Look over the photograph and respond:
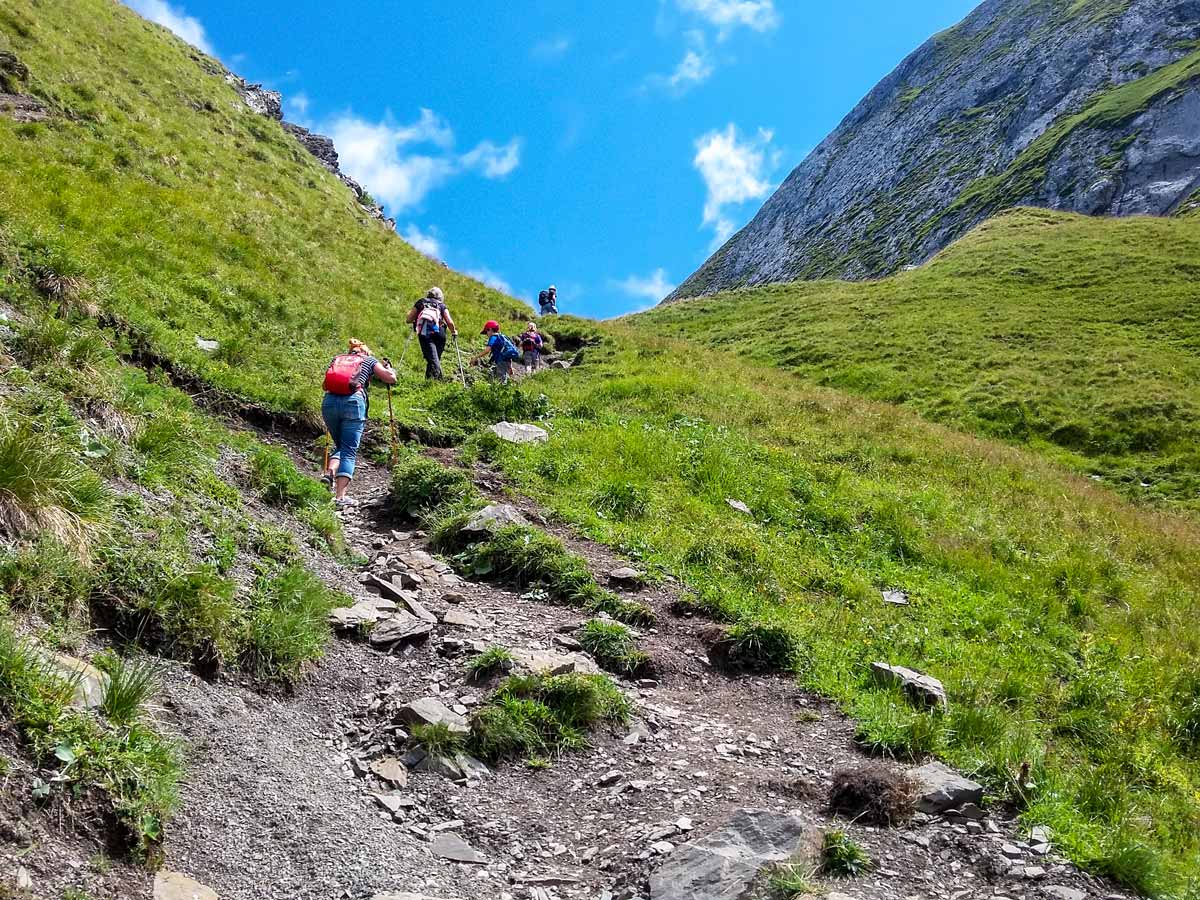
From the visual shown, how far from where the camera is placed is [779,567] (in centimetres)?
1076

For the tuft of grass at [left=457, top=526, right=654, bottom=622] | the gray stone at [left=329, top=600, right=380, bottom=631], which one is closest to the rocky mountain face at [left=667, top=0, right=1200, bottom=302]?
the tuft of grass at [left=457, top=526, right=654, bottom=622]

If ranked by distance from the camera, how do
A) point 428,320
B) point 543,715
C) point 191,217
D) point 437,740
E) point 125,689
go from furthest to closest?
1. point 428,320
2. point 191,217
3. point 543,715
4. point 437,740
5. point 125,689

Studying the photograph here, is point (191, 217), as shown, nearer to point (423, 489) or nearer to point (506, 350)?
point (506, 350)

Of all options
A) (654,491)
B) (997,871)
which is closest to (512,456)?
(654,491)

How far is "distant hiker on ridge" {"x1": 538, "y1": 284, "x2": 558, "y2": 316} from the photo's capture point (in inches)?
1235

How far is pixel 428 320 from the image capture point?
733 inches

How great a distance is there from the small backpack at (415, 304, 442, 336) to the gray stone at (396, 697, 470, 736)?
1371 centimetres

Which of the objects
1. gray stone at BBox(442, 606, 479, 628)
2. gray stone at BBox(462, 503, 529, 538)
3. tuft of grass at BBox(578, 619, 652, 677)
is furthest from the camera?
gray stone at BBox(462, 503, 529, 538)

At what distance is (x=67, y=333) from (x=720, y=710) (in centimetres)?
855

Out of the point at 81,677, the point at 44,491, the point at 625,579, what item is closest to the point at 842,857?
the point at 625,579

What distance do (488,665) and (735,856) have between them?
2.96m

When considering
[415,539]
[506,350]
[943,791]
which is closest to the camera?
[943,791]

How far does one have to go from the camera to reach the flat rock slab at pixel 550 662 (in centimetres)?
698

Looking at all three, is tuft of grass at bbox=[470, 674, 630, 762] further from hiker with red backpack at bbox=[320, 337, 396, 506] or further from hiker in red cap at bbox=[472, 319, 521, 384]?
hiker in red cap at bbox=[472, 319, 521, 384]
